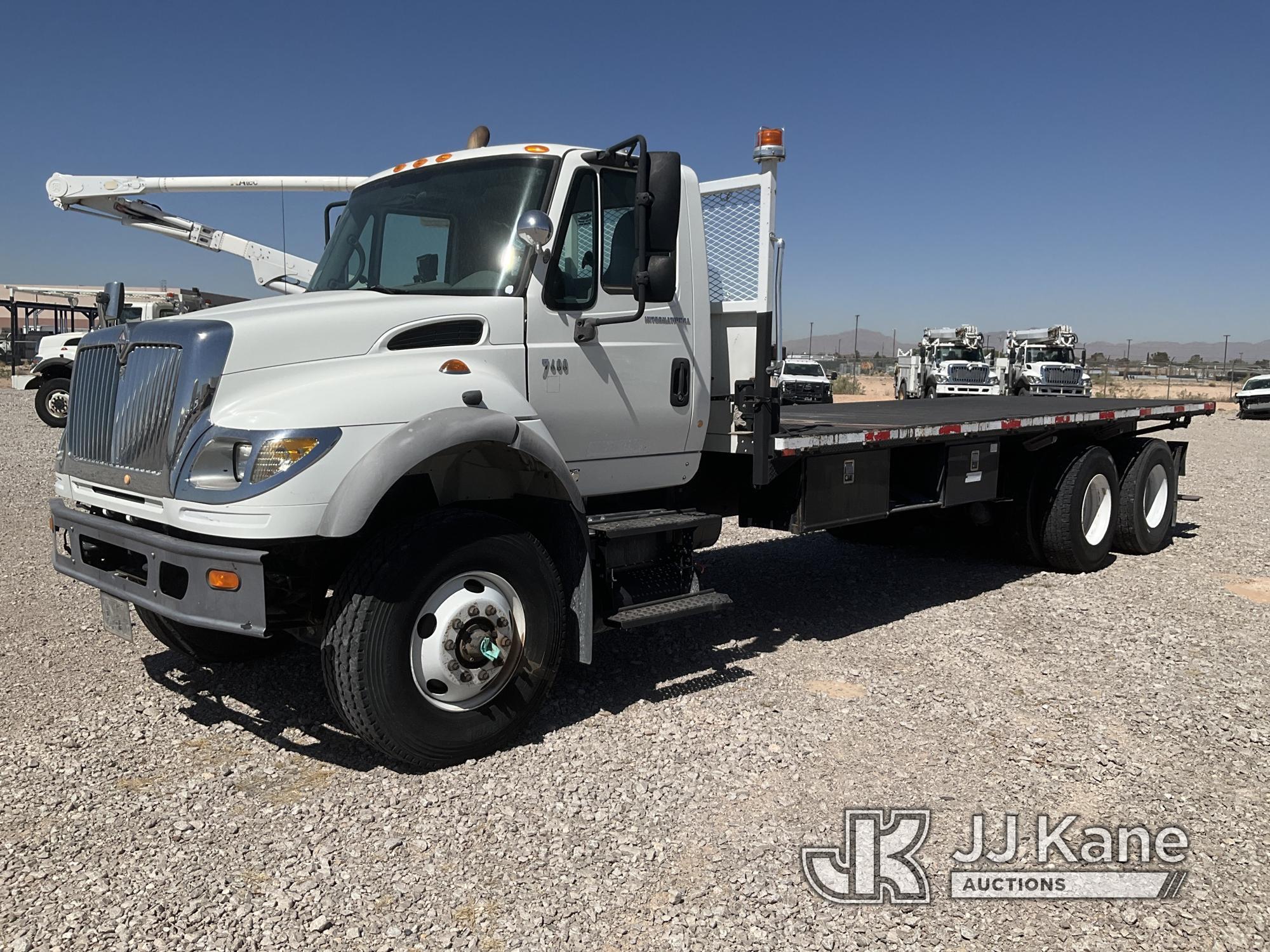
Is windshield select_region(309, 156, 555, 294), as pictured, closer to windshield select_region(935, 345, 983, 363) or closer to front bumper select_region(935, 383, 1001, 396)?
front bumper select_region(935, 383, 1001, 396)

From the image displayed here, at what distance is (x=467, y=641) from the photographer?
4246 mm

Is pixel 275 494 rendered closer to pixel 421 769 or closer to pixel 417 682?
pixel 417 682

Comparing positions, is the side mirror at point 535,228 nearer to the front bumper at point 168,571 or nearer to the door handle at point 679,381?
the door handle at point 679,381

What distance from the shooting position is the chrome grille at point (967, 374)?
2688cm

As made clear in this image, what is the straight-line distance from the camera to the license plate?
4.37 m

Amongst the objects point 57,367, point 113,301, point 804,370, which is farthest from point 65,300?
point 113,301

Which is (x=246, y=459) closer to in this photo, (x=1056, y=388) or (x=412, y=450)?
(x=412, y=450)

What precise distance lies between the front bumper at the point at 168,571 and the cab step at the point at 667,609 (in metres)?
1.69

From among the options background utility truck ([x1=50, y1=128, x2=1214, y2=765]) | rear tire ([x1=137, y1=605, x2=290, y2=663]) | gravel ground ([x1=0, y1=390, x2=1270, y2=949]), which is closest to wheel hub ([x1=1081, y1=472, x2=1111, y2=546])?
gravel ground ([x1=0, y1=390, x2=1270, y2=949])

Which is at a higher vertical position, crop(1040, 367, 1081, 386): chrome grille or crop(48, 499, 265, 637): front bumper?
crop(1040, 367, 1081, 386): chrome grille

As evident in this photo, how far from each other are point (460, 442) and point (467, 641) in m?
0.87

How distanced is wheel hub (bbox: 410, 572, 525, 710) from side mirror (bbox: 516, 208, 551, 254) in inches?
57.9

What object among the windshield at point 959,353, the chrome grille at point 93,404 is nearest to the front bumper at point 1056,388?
the windshield at point 959,353

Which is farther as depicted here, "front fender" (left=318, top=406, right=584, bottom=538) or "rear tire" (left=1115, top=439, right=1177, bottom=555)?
"rear tire" (left=1115, top=439, right=1177, bottom=555)
